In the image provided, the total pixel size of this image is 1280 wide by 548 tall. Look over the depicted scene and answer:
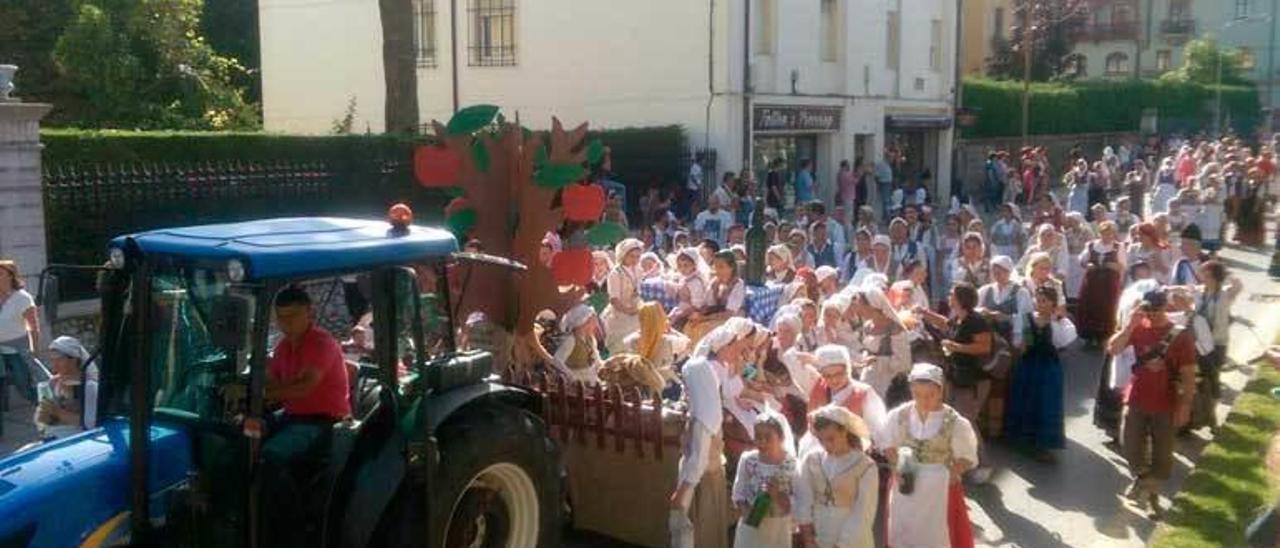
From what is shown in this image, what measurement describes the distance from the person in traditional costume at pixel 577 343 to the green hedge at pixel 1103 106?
31.8 m

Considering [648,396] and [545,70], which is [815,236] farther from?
[545,70]

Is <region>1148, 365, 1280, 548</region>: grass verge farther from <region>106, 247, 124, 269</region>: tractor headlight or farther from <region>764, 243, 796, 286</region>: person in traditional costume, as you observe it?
<region>106, 247, 124, 269</region>: tractor headlight

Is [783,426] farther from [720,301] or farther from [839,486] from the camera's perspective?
[720,301]

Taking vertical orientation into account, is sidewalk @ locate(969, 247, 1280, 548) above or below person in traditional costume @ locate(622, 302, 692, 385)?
below

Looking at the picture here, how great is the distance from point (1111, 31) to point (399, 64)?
6441 centimetres

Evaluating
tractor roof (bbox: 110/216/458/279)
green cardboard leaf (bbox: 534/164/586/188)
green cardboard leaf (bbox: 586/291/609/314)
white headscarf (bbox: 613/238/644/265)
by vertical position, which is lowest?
green cardboard leaf (bbox: 586/291/609/314)

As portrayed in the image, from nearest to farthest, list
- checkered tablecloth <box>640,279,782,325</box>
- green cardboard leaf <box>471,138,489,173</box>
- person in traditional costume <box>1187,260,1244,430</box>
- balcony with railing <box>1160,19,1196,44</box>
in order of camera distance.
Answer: green cardboard leaf <box>471,138,489,173</box>, person in traditional costume <box>1187,260,1244,430</box>, checkered tablecloth <box>640,279,782,325</box>, balcony with railing <box>1160,19,1196,44</box>

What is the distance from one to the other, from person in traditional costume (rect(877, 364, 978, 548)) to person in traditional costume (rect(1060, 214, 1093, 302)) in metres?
8.05

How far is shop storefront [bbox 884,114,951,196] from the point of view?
3183 cm

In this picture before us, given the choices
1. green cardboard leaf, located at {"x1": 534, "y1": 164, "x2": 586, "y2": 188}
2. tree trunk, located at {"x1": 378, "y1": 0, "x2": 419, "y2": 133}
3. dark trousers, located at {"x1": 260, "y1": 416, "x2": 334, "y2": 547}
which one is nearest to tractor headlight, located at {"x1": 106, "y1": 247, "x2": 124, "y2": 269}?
dark trousers, located at {"x1": 260, "y1": 416, "x2": 334, "y2": 547}

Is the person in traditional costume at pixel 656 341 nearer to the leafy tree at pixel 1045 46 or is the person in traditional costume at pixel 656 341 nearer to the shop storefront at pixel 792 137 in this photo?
the shop storefront at pixel 792 137

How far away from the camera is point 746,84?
24.8 meters

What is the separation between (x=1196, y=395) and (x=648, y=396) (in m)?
5.11

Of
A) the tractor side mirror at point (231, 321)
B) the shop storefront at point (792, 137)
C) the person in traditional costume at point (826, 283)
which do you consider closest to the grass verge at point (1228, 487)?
the person in traditional costume at point (826, 283)
